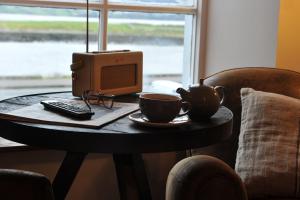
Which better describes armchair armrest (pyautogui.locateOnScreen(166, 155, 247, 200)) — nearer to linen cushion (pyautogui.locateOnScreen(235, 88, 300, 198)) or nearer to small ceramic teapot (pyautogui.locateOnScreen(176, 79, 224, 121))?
small ceramic teapot (pyautogui.locateOnScreen(176, 79, 224, 121))

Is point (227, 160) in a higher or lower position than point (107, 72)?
lower

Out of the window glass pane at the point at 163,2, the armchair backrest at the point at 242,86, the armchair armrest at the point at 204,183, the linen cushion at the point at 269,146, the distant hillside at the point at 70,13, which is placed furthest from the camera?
the window glass pane at the point at 163,2

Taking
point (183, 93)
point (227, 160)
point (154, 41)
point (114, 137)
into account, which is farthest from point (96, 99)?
point (154, 41)

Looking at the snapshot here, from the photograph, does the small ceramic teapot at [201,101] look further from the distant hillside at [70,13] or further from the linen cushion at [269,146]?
the distant hillside at [70,13]

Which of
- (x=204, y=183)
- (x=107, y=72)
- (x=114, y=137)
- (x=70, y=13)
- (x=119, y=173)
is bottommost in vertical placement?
(x=119, y=173)

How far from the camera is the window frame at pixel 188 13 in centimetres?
228

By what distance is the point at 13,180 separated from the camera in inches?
48.8

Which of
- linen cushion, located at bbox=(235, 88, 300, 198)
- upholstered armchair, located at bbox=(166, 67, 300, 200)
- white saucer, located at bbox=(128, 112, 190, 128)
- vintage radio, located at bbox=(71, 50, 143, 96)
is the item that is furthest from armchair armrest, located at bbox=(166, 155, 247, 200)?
vintage radio, located at bbox=(71, 50, 143, 96)

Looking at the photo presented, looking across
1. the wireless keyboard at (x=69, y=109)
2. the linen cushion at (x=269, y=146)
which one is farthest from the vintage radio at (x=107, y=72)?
the linen cushion at (x=269, y=146)

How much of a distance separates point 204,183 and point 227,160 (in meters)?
0.62

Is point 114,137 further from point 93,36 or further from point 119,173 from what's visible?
point 93,36

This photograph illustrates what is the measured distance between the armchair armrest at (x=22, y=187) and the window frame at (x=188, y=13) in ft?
3.77

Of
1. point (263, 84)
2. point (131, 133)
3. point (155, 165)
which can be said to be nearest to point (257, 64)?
point (263, 84)

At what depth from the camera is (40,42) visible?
2.24 metres
